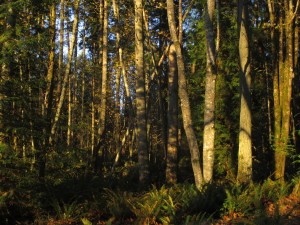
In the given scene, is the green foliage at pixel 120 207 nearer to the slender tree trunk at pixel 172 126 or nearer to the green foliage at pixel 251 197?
the green foliage at pixel 251 197

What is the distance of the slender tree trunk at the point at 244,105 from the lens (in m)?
12.8

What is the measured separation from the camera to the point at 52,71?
1195 centimetres

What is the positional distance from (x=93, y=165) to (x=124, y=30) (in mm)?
8773

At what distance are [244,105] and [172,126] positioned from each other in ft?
14.9

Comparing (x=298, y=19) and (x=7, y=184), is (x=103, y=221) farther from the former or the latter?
(x=298, y=19)

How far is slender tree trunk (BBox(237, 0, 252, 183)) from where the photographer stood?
12.8 metres

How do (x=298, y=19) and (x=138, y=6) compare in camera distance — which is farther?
(x=298, y=19)

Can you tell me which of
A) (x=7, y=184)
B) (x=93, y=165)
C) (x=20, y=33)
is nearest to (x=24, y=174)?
(x=7, y=184)

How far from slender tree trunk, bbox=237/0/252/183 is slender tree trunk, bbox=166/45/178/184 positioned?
13.9 ft

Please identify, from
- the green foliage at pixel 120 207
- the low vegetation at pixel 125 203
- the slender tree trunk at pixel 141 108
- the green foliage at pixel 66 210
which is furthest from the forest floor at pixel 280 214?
the slender tree trunk at pixel 141 108

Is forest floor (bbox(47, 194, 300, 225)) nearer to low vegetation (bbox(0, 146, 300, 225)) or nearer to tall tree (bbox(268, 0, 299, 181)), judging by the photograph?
low vegetation (bbox(0, 146, 300, 225))

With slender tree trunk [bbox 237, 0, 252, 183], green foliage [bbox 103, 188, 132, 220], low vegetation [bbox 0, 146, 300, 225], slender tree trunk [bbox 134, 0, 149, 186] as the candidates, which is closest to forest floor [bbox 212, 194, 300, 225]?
low vegetation [bbox 0, 146, 300, 225]

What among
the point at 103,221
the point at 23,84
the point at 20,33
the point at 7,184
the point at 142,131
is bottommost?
the point at 103,221

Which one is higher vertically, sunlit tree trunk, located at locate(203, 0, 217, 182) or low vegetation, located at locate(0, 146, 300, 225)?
sunlit tree trunk, located at locate(203, 0, 217, 182)
